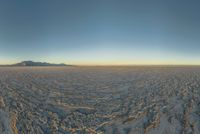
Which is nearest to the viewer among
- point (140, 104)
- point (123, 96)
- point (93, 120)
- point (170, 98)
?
point (93, 120)

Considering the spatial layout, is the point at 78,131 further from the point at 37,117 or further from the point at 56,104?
the point at 56,104

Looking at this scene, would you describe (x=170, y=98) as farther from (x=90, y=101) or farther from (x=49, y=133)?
(x=49, y=133)

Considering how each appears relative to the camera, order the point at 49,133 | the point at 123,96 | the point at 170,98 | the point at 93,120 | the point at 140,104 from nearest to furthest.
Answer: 1. the point at 49,133
2. the point at 93,120
3. the point at 140,104
4. the point at 170,98
5. the point at 123,96

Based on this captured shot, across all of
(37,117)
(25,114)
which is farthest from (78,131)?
(25,114)

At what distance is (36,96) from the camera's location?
47.5ft

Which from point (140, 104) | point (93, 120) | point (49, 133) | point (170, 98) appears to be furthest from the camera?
point (170, 98)

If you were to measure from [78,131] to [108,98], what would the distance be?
5.40m

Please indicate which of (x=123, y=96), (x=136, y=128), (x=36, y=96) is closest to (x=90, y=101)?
(x=123, y=96)

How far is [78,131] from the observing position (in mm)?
9234

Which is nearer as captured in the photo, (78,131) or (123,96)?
(78,131)

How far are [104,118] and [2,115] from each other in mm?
5136

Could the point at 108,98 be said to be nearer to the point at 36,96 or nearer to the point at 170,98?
the point at 170,98

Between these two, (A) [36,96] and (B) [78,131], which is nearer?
(B) [78,131]

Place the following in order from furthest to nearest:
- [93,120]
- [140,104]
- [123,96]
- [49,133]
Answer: [123,96] < [140,104] < [93,120] < [49,133]
